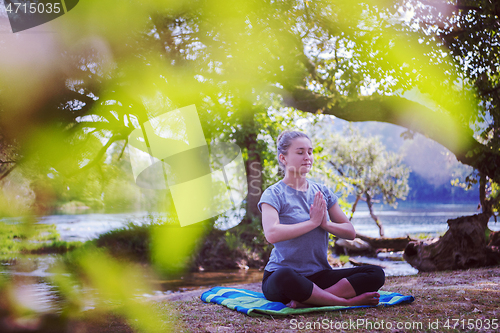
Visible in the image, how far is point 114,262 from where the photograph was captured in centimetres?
1104

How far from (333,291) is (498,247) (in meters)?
5.52

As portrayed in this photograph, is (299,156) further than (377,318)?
Yes

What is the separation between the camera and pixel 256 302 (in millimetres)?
3086

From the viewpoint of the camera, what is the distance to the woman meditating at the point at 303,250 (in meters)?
2.69

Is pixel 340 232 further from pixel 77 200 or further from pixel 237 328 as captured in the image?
pixel 77 200

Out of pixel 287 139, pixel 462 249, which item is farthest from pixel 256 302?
pixel 462 249

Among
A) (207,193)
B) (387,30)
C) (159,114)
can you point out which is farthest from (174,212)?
(387,30)

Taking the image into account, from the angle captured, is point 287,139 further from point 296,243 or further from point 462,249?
point 462,249

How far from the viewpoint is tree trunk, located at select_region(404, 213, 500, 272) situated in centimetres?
632

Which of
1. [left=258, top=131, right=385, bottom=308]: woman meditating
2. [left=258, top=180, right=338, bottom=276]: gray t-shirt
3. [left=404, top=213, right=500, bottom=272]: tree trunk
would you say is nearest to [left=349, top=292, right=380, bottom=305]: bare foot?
[left=258, top=131, right=385, bottom=308]: woman meditating

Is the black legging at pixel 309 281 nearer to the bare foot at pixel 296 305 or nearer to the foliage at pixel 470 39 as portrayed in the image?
the bare foot at pixel 296 305


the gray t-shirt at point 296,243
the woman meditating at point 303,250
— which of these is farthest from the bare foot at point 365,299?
the gray t-shirt at point 296,243

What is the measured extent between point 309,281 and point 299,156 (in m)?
1.01

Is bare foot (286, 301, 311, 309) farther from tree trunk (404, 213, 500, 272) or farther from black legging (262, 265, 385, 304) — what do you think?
tree trunk (404, 213, 500, 272)
